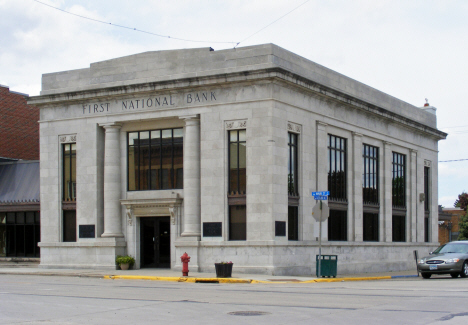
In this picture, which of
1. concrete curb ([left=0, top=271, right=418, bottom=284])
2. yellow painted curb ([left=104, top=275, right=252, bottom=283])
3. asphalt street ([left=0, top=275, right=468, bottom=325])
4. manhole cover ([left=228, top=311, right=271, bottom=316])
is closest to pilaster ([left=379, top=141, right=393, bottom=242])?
concrete curb ([left=0, top=271, right=418, bottom=284])

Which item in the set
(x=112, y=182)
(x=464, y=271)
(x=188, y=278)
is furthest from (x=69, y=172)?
(x=464, y=271)

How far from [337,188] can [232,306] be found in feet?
66.6

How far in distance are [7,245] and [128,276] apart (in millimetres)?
13877

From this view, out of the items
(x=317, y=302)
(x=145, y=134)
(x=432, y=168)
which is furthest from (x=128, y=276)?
(x=432, y=168)

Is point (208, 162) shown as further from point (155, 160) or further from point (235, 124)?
point (155, 160)

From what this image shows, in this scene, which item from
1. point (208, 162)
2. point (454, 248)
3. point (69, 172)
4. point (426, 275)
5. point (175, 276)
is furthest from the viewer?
point (69, 172)

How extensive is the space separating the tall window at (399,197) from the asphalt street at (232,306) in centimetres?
2079

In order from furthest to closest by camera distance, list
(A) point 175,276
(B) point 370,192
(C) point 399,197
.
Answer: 1. (C) point 399,197
2. (B) point 370,192
3. (A) point 175,276

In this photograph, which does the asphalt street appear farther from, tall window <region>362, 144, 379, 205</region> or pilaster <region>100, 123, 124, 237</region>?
tall window <region>362, 144, 379, 205</region>

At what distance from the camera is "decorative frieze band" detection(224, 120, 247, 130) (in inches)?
1196

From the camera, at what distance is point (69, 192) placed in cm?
3488

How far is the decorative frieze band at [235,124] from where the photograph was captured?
30.4 m

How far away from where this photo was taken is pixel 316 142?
109ft

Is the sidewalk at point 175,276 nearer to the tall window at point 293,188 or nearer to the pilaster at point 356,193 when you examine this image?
the tall window at point 293,188
